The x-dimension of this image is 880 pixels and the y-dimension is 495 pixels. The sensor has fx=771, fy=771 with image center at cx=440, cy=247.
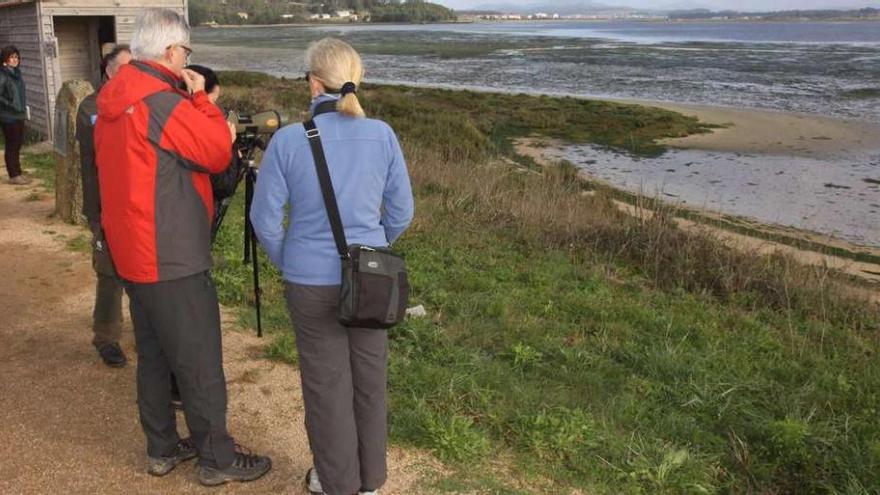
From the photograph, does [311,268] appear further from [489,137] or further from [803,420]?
[489,137]

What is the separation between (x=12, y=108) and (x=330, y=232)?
8.33 metres

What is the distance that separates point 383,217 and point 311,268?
40 centimetres

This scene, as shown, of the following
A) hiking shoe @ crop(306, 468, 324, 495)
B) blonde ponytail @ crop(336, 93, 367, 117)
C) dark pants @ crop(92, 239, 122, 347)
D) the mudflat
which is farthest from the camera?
the mudflat

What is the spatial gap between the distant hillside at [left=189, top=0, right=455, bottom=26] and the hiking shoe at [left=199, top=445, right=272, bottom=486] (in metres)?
129

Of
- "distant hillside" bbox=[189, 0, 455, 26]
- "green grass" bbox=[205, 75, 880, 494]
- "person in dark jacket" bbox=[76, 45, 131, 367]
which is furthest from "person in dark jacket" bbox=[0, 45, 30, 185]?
"distant hillside" bbox=[189, 0, 455, 26]

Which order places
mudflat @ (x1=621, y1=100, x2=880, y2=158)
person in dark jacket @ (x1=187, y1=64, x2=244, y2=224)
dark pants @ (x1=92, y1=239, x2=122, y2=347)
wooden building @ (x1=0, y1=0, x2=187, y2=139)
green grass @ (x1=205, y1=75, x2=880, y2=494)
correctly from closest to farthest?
person in dark jacket @ (x1=187, y1=64, x2=244, y2=224) < green grass @ (x1=205, y1=75, x2=880, y2=494) < dark pants @ (x1=92, y1=239, x2=122, y2=347) < wooden building @ (x1=0, y1=0, x2=187, y2=139) < mudflat @ (x1=621, y1=100, x2=880, y2=158)

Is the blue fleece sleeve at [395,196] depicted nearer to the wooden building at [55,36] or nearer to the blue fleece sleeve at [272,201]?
the blue fleece sleeve at [272,201]

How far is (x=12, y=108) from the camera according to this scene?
943cm

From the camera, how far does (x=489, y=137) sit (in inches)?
879

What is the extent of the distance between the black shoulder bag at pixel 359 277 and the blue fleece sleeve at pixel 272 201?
15 centimetres

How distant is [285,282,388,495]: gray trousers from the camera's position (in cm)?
294

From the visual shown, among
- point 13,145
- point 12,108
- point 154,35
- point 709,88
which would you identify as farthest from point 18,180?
point 709,88

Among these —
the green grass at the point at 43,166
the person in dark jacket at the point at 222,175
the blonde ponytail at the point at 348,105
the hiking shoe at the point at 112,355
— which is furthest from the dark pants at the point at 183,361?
the green grass at the point at 43,166

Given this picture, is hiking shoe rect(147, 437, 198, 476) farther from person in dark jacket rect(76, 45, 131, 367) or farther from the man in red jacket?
person in dark jacket rect(76, 45, 131, 367)
